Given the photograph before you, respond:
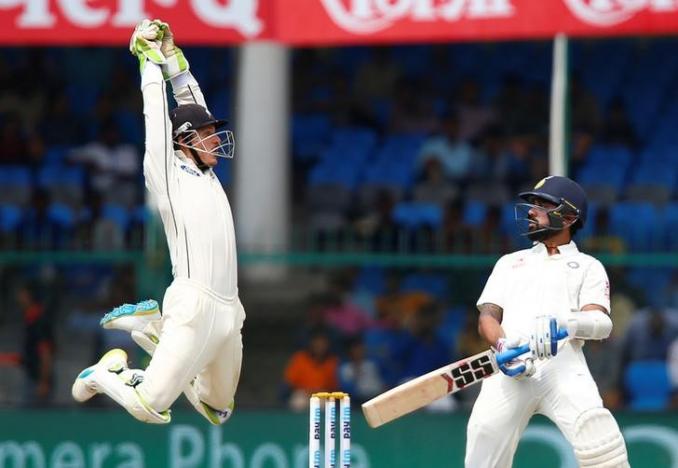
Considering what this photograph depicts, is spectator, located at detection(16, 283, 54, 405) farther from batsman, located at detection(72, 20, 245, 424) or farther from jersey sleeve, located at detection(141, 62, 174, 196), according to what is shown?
jersey sleeve, located at detection(141, 62, 174, 196)

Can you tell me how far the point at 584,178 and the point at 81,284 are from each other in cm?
390

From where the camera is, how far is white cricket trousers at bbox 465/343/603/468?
6492 millimetres

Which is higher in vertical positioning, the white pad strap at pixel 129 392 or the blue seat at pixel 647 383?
the white pad strap at pixel 129 392

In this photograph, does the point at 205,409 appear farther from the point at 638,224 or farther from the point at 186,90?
the point at 638,224

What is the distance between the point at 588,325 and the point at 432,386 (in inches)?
28.7

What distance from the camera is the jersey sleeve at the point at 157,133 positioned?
6566 mm

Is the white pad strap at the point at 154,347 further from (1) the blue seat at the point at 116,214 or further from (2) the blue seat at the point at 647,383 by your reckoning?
(1) the blue seat at the point at 116,214

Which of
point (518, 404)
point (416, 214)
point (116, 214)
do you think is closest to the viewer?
point (518, 404)

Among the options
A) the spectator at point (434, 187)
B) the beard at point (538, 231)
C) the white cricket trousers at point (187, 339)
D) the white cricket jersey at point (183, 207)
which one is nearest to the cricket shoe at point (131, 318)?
the white cricket trousers at point (187, 339)

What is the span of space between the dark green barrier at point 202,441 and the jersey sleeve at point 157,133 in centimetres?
289

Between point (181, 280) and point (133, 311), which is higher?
point (181, 280)

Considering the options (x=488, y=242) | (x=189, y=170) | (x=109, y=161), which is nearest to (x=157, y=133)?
(x=189, y=170)

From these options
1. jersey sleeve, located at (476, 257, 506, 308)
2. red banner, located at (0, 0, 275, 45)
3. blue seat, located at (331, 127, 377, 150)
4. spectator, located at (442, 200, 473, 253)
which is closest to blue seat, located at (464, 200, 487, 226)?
spectator, located at (442, 200, 473, 253)

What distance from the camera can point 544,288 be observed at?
21.7 feet
